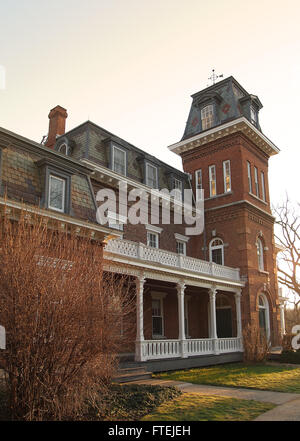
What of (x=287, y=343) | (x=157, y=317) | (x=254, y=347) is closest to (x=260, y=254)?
(x=287, y=343)

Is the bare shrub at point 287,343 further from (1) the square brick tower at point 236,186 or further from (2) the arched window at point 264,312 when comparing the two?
(2) the arched window at point 264,312

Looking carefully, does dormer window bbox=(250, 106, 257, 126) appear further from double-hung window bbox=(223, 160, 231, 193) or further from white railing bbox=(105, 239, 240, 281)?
white railing bbox=(105, 239, 240, 281)

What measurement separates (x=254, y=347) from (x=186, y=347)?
14.4 ft

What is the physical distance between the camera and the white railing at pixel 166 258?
53.8 ft

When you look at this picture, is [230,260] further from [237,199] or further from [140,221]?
[140,221]

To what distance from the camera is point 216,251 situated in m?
Result: 25.9

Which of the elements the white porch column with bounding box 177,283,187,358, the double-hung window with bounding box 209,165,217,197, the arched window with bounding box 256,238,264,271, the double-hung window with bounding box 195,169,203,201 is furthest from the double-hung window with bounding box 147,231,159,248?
the arched window with bounding box 256,238,264,271

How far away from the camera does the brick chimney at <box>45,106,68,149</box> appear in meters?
24.4

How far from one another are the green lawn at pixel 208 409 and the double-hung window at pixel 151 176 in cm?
1411

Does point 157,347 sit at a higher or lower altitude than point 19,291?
lower

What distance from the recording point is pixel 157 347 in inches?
682

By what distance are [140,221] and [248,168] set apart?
9165mm

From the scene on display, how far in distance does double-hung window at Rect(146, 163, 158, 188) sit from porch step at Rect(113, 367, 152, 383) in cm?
1114
